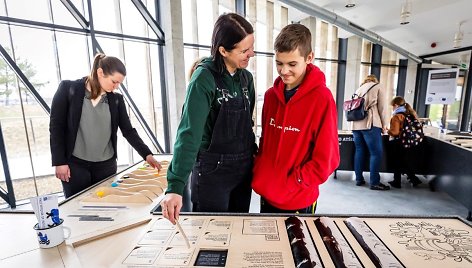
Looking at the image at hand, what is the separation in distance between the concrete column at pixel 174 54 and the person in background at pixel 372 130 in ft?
9.06

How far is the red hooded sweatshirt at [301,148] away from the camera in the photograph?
3.70ft

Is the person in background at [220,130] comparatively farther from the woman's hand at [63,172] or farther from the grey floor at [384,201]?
the grey floor at [384,201]

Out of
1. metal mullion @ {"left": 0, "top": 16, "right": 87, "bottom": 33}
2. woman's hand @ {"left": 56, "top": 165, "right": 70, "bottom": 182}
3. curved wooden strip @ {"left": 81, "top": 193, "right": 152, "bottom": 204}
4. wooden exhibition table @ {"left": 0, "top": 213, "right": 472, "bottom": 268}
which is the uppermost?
metal mullion @ {"left": 0, "top": 16, "right": 87, "bottom": 33}

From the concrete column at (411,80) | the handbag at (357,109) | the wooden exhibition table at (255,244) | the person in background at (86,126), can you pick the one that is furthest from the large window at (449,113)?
the person in background at (86,126)

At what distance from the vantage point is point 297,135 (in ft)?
3.78

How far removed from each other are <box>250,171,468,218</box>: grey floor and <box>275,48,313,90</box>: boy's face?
2.16 metres

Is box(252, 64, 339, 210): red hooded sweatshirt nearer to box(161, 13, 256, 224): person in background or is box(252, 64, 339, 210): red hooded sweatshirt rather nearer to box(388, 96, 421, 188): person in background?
box(161, 13, 256, 224): person in background

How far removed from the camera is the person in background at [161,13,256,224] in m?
0.98

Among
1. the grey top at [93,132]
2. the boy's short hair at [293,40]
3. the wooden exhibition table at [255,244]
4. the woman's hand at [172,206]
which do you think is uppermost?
the boy's short hair at [293,40]

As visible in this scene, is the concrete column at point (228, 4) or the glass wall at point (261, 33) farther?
the concrete column at point (228, 4)

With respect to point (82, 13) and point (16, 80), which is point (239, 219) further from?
point (82, 13)

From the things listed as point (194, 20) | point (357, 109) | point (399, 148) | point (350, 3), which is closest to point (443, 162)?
point (399, 148)

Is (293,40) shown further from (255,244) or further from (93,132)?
(93,132)

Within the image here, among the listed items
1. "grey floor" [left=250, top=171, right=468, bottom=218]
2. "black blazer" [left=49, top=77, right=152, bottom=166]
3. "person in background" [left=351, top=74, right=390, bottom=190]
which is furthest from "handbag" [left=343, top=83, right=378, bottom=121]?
"black blazer" [left=49, top=77, right=152, bottom=166]
